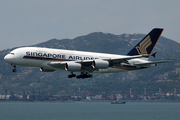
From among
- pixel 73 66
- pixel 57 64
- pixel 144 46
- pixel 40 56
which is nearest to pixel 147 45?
pixel 144 46

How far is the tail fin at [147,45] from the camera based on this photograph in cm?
7669

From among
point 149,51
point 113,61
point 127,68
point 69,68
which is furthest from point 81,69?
point 149,51

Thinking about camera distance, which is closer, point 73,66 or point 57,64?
point 73,66

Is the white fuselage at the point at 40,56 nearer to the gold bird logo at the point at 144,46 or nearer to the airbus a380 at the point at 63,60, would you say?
the airbus a380 at the point at 63,60

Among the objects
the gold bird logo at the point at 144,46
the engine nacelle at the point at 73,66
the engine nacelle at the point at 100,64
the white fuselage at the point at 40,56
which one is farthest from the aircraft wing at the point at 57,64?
the gold bird logo at the point at 144,46

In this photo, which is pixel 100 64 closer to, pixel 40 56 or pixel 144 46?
pixel 40 56

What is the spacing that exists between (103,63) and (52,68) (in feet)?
36.2

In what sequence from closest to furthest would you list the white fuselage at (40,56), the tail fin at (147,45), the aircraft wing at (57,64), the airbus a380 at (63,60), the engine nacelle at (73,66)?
1. the white fuselage at (40,56)
2. the airbus a380 at (63,60)
3. the engine nacelle at (73,66)
4. the aircraft wing at (57,64)
5. the tail fin at (147,45)

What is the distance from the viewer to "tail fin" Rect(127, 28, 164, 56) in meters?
76.7

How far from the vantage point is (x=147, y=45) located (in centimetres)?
7744

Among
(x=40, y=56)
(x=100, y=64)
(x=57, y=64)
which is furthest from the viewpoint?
(x=100, y=64)

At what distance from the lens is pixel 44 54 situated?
6175 centimetres

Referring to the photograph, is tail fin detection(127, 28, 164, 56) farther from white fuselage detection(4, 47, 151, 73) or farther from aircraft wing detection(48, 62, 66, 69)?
aircraft wing detection(48, 62, 66, 69)

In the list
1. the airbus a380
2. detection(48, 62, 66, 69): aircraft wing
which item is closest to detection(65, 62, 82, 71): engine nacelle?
the airbus a380
